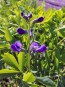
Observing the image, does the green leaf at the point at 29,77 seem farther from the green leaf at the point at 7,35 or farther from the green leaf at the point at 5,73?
the green leaf at the point at 7,35

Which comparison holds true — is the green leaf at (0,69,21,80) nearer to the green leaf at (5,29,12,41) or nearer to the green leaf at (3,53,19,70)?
the green leaf at (3,53,19,70)

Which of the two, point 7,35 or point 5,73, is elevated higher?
point 7,35

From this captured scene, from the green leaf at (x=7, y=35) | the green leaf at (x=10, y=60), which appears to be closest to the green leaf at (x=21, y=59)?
the green leaf at (x=10, y=60)

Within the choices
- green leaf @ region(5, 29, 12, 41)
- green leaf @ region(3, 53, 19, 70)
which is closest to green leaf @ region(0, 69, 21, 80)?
green leaf @ region(3, 53, 19, 70)

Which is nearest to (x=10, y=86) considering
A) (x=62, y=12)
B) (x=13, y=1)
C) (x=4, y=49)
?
(x=4, y=49)

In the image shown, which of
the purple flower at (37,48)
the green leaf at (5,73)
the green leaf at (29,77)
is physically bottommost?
the green leaf at (29,77)

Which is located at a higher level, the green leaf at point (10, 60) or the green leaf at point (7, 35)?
the green leaf at point (7, 35)

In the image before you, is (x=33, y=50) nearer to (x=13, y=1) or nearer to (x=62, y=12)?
(x=62, y=12)

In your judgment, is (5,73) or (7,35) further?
(7,35)

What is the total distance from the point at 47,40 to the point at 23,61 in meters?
0.23

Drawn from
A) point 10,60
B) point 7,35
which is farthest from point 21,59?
point 7,35

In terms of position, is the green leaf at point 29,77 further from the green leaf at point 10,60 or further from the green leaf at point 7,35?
the green leaf at point 7,35

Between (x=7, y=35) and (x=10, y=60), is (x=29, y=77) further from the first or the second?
(x=7, y=35)

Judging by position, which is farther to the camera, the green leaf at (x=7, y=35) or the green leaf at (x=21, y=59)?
the green leaf at (x=7, y=35)
